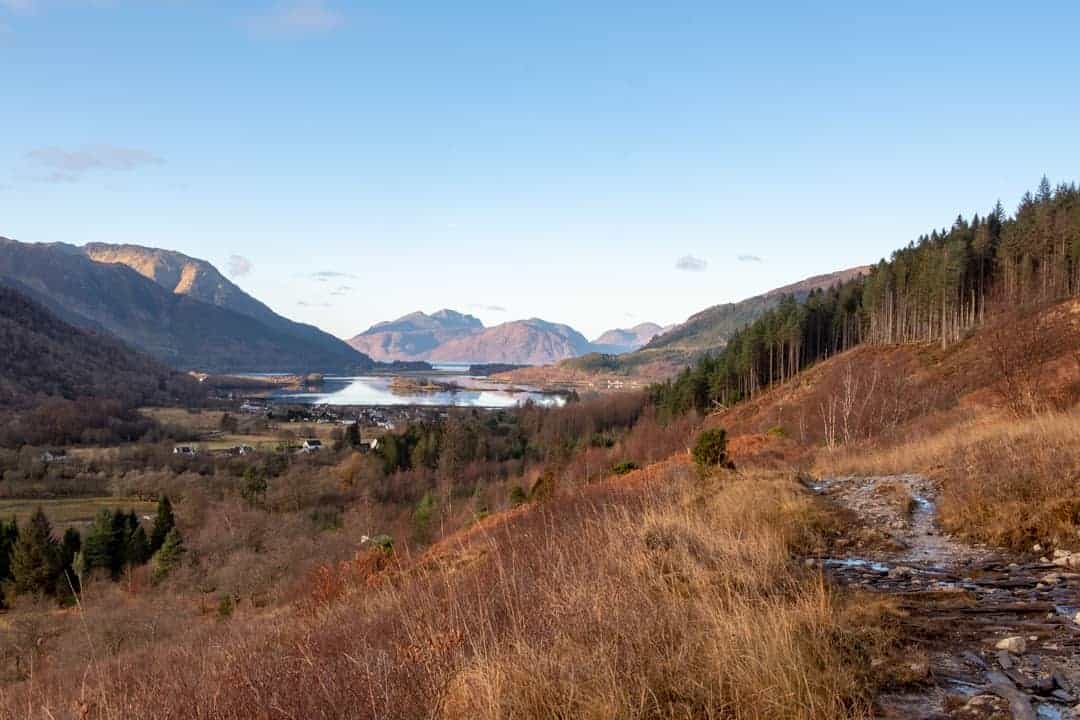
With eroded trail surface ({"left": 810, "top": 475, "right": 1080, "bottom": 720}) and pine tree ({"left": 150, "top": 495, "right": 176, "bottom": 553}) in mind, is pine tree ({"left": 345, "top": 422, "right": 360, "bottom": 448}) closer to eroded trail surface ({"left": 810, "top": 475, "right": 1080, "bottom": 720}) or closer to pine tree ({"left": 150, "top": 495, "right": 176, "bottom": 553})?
pine tree ({"left": 150, "top": 495, "right": 176, "bottom": 553})

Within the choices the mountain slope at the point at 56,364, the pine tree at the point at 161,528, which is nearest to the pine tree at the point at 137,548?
the pine tree at the point at 161,528

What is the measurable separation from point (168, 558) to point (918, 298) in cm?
7143

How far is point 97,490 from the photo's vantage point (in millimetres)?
83688

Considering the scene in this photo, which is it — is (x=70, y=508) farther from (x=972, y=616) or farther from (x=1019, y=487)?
(x=972, y=616)

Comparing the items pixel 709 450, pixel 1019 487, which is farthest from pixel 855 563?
pixel 709 450

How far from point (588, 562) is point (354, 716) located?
311cm

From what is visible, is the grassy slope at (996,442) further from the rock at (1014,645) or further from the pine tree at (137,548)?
the pine tree at (137,548)

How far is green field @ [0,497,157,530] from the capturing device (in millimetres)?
66562

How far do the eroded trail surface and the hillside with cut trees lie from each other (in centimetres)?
5105

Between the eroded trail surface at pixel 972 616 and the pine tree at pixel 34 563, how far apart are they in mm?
54370

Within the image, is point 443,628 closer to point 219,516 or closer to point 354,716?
point 354,716

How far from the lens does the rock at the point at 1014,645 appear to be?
165 inches

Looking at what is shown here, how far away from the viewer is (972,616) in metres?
4.96

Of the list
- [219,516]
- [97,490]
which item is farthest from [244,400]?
[219,516]
